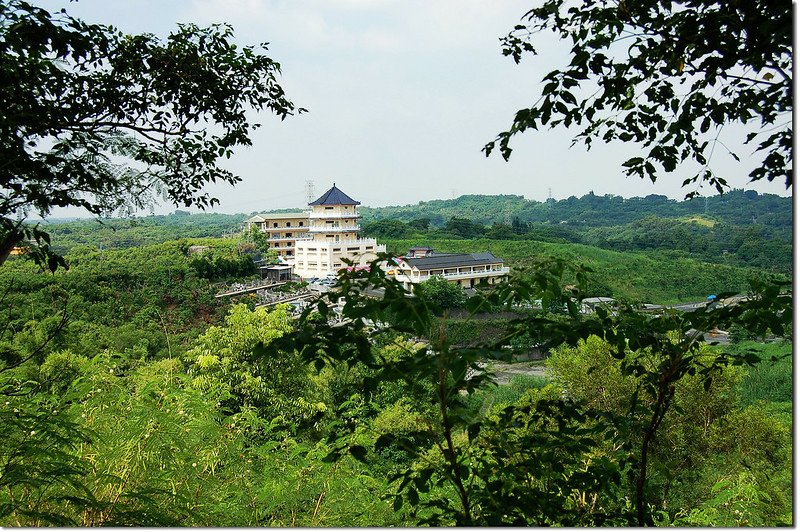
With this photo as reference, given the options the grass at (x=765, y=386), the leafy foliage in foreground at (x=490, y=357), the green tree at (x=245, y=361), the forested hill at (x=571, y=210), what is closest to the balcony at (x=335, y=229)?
the forested hill at (x=571, y=210)

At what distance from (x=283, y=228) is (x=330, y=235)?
0.40m

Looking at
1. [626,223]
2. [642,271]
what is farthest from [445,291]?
[626,223]

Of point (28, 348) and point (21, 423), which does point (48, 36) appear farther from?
point (28, 348)

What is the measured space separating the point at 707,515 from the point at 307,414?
2889 mm

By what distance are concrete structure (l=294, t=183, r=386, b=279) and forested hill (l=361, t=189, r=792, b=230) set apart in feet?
0.84

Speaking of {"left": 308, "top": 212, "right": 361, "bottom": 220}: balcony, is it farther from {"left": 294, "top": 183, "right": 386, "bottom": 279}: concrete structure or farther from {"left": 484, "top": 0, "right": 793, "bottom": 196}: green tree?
{"left": 484, "top": 0, "right": 793, "bottom": 196}: green tree

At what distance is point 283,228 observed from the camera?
3.13 metres

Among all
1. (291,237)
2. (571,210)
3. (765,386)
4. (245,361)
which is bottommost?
(765,386)

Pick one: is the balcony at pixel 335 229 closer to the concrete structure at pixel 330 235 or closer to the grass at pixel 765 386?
the concrete structure at pixel 330 235

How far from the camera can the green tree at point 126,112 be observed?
1724mm

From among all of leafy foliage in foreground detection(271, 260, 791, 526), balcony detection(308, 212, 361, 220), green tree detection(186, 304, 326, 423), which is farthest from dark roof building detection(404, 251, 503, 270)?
leafy foliage in foreground detection(271, 260, 791, 526)

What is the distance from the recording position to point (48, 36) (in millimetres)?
1487

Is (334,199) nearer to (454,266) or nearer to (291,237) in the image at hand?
(291,237)

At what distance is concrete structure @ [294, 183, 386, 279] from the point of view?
2.73 m
